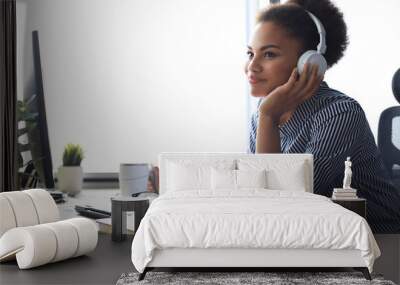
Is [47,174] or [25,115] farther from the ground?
[25,115]

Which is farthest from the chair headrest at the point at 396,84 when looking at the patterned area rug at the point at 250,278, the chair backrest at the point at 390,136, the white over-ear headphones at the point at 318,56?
the patterned area rug at the point at 250,278

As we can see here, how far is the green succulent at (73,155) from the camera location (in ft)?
21.6

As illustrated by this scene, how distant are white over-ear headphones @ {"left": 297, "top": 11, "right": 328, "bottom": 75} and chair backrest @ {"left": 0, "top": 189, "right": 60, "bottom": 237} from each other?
294 cm

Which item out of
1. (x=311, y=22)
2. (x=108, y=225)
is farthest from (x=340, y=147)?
(x=108, y=225)

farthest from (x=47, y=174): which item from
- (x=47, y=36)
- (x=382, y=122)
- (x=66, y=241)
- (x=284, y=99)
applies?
(x=382, y=122)

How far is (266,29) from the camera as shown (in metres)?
6.46

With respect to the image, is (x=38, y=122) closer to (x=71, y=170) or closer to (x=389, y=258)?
(x=71, y=170)

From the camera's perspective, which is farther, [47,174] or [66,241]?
[47,174]

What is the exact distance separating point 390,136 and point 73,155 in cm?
345

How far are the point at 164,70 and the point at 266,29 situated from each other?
1181 millimetres

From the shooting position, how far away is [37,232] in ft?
15.3

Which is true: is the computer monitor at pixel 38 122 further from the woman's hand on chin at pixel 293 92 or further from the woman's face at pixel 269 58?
the woman's hand on chin at pixel 293 92

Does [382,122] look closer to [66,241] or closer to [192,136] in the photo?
[192,136]

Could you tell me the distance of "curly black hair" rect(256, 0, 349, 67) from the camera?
639cm
